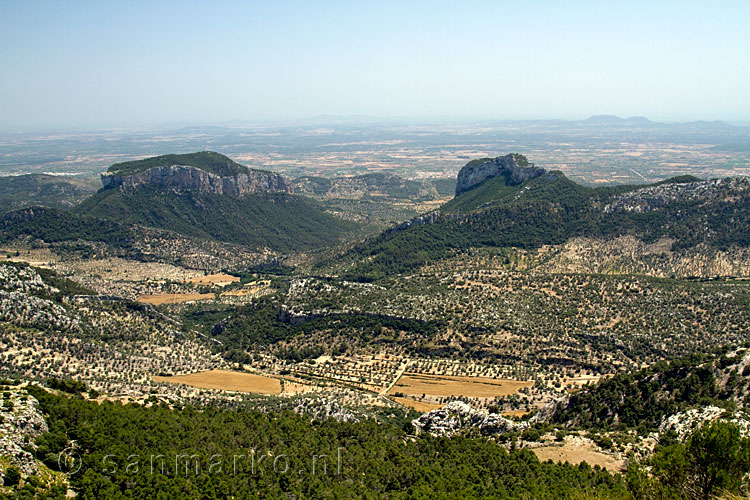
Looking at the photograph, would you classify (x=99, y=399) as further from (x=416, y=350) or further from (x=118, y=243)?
(x=118, y=243)

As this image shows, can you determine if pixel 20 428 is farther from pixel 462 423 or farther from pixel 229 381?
pixel 229 381

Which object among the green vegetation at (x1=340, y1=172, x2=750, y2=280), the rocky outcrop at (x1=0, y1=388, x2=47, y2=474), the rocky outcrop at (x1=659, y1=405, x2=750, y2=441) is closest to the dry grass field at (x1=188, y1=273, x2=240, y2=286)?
the green vegetation at (x1=340, y1=172, x2=750, y2=280)

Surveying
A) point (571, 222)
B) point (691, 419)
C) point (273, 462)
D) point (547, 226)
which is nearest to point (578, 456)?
point (691, 419)

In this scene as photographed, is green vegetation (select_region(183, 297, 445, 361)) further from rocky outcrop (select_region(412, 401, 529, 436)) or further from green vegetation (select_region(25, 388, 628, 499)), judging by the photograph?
green vegetation (select_region(25, 388, 628, 499))

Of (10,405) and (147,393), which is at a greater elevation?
(10,405)

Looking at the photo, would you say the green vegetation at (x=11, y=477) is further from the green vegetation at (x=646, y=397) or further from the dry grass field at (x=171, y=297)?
the dry grass field at (x=171, y=297)

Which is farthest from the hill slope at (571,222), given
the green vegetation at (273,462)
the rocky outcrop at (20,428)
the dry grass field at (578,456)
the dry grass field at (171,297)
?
the rocky outcrop at (20,428)

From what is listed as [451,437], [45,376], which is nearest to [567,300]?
[451,437]
